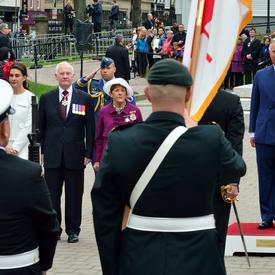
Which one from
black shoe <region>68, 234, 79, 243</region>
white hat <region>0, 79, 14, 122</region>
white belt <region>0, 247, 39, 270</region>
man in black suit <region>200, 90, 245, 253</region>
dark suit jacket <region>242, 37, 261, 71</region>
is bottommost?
black shoe <region>68, 234, 79, 243</region>

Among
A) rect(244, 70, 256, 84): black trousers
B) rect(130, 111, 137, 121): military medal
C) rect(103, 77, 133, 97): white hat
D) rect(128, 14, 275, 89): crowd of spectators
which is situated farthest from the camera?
rect(244, 70, 256, 84): black trousers

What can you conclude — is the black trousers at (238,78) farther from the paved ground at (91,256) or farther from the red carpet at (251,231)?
the red carpet at (251,231)

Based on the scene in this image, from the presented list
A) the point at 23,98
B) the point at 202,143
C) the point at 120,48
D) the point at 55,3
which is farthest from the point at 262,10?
the point at 202,143

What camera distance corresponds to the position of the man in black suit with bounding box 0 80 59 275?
463cm

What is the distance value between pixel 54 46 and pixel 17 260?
35228 mm

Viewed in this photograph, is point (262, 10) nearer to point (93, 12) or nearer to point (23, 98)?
point (93, 12)

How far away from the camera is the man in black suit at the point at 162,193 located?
4594mm

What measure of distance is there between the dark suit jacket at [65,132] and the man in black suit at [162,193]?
5273 millimetres

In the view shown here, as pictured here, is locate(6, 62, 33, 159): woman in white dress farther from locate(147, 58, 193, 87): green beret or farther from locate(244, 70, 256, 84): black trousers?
locate(244, 70, 256, 84): black trousers

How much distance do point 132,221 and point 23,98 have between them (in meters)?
5.07

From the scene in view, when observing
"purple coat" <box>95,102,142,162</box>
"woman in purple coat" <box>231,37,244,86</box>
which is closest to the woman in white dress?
"purple coat" <box>95,102,142,162</box>

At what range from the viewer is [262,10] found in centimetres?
4738

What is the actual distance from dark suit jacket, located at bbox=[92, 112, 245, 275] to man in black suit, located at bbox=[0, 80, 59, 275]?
0.30 meters

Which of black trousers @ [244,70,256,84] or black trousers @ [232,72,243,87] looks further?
black trousers @ [232,72,243,87]
